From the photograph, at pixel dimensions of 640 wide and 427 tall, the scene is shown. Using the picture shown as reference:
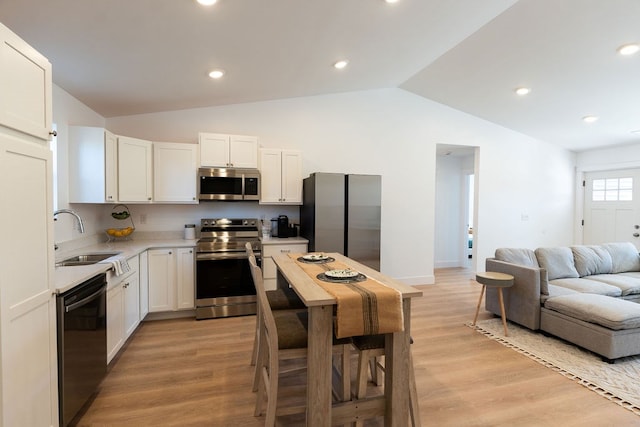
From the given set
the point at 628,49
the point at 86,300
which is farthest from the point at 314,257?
the point at 628,49

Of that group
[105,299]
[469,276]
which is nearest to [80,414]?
[105,299]

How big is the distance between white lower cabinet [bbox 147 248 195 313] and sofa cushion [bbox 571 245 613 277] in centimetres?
481

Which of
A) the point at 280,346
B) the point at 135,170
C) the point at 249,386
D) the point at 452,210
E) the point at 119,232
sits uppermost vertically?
the point at 135,170

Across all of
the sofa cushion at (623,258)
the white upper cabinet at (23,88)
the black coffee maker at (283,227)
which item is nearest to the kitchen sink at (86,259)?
the white upper cabinet at (23,88)

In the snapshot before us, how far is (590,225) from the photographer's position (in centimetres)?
621

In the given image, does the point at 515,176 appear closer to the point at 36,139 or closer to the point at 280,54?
the point at 280,54

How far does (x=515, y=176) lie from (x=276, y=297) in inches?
211

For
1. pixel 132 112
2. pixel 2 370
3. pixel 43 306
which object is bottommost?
pixel 2 370

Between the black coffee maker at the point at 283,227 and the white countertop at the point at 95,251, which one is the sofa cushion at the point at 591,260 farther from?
the white countertop at the point at 95,251

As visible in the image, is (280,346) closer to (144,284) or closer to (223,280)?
(223,280)

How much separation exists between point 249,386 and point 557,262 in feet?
12.6

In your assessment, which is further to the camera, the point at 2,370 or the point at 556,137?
the point at 556,137

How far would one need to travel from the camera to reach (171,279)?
3.67 metres

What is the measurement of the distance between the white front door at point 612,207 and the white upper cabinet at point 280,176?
5.77 meters
